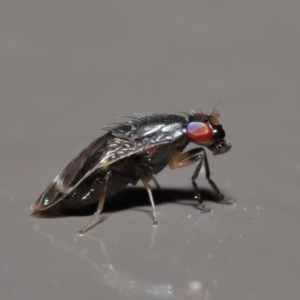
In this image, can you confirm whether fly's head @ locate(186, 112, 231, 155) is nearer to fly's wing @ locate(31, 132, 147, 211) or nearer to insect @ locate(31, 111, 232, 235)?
insect @ locate(31, 111, 232, 235)

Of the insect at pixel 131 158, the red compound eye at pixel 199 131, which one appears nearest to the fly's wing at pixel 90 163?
the insect at pixel 131 158

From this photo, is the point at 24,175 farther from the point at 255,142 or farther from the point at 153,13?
the point at 153,13

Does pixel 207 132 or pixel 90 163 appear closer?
pixel 90 163

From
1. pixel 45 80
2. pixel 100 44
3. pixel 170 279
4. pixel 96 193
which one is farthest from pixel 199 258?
pixel 100 44

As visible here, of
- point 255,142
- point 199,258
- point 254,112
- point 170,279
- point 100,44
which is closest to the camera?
point 170,279

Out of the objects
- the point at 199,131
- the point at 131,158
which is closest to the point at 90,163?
the point at 131,158

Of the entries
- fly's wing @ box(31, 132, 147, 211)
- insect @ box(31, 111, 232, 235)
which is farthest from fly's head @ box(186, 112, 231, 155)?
fly's wing @ box(31, 132, 147, 211)

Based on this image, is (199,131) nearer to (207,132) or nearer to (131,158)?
(207,132)
